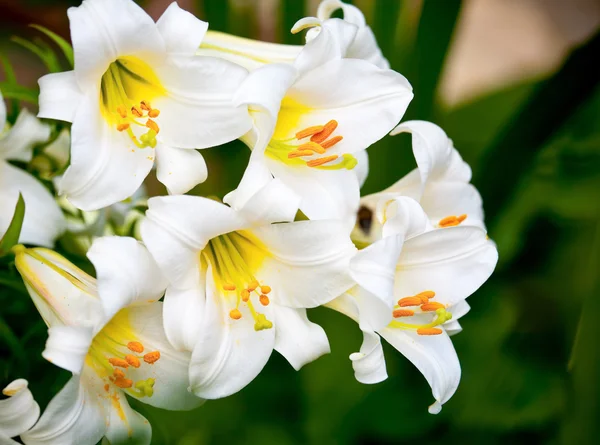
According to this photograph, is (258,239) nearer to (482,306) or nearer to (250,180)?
(250,180)

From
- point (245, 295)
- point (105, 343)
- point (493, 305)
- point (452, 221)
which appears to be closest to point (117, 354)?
point (105, 343)

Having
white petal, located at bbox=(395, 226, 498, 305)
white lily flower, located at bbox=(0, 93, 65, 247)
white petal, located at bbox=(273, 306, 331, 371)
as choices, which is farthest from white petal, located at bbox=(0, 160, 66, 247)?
white petal, located at bbox=(395, 226, 498, 305)

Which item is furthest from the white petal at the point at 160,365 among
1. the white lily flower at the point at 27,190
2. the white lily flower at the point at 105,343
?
the white lily flower at the point at 27,190

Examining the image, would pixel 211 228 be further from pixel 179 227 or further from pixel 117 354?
pixel 117 354

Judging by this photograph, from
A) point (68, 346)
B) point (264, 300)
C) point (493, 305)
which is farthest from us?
point (493, 305)

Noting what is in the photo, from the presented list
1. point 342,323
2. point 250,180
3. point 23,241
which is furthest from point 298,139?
point 342,323

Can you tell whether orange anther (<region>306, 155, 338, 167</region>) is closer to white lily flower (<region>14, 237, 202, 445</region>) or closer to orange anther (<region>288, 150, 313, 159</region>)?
orange anther (<region>288, 150, 313, 159</region>)
